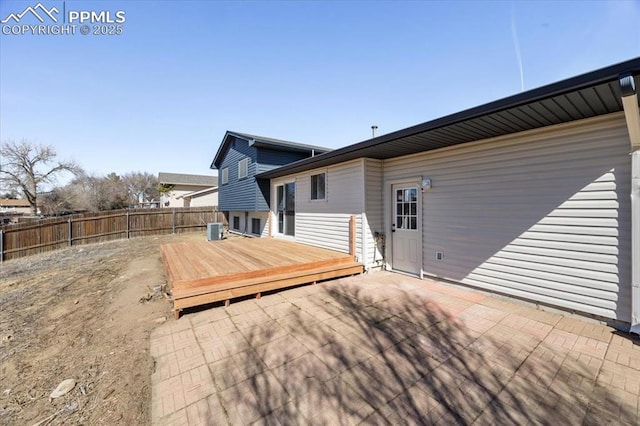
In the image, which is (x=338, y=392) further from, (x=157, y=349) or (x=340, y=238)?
(x=340, y=238)

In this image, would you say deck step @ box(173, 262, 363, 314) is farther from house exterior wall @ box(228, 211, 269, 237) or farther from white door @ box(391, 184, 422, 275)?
house exterior wall @ box(228, 211, 269, 237)

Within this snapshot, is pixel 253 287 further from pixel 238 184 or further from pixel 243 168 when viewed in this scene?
pixel 238 184

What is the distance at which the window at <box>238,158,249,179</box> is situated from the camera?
10.8 metres

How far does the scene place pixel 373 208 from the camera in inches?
243

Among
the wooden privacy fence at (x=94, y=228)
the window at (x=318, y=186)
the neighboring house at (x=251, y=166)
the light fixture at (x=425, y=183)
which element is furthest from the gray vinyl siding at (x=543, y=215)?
the wooden privacy fence at (x=94, y=228)

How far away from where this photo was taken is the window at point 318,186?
24.7 ft

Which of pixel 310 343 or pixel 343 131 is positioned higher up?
pixel 343 131

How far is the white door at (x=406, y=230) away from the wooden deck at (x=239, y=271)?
1009mm

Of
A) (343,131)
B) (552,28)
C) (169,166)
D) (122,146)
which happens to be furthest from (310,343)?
(169,166)

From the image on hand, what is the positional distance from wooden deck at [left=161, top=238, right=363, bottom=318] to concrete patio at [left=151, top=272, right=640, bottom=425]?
34 centimetres

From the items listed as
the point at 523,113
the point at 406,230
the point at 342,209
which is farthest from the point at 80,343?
the point at 523,113

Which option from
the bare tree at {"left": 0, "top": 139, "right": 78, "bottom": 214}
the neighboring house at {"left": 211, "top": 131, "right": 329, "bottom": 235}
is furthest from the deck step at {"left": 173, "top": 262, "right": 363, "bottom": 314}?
the bare tree at {"left": 0, "top": 139, "right": 78, "bottom": 214}

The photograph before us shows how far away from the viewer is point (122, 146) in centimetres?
1669

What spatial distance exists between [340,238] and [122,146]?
17.7 meters
